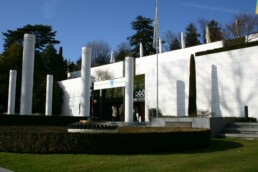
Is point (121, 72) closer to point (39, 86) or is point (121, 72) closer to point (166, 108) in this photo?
point (39, 86)

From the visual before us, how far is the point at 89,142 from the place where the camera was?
10.9m

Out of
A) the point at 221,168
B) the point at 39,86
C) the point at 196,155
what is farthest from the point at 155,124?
the point at 39,86

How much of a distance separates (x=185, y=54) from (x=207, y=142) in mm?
30304

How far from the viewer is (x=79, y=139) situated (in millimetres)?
10875

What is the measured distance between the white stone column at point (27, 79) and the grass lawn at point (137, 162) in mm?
13200

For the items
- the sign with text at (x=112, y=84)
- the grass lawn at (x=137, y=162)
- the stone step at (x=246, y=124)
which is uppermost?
the sign with text at (x=112, y=84)

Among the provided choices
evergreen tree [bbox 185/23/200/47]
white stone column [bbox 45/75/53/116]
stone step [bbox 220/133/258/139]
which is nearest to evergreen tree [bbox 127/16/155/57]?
evergreen tree [bbox 185/23/200/47]

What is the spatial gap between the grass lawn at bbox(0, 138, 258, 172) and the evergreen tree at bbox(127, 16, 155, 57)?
6166 centimetres

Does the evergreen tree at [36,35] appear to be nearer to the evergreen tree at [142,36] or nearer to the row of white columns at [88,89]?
the evergreen tree at [142,36]

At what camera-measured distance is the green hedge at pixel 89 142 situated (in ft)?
35.8

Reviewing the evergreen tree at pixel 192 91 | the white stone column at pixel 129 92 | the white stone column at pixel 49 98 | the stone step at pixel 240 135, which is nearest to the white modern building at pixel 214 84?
the evergreen tree at pixel 192 91

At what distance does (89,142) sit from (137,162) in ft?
6.85

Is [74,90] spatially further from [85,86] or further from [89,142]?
[89,142]

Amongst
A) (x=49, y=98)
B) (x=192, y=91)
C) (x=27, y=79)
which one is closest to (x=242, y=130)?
(x=192, y=91)
